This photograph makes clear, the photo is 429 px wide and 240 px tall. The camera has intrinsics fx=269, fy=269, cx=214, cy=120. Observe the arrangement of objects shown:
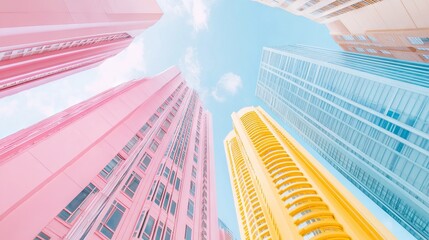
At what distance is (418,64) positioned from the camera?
1880 inches

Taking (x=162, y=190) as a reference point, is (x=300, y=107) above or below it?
above

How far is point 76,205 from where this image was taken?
50.9ft

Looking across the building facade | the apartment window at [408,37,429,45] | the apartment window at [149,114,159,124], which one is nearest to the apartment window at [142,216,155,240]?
the apartment window at [149,114,159,124]

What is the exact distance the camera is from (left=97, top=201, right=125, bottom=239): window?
15828 mm

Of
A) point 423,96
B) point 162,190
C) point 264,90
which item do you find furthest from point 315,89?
point 162,190

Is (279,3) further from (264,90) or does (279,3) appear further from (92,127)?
(264,90)

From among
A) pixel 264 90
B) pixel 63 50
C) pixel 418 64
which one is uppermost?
pixel 264 90

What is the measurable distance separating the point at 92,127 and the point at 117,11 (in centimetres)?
1012

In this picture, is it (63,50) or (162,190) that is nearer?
(162,190)

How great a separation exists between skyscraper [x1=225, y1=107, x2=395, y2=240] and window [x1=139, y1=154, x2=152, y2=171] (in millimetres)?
13721

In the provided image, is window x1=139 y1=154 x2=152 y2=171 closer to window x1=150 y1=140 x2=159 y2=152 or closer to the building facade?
window x1=150 y1=140 x2=159 y2=152

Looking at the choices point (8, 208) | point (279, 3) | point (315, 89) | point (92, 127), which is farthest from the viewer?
point (315, 89)

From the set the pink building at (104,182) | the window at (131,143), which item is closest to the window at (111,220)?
the pink building at (104,182)

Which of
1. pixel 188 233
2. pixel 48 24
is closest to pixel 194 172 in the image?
pixel 188 233
